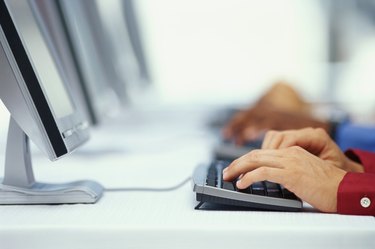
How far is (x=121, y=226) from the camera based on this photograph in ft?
2.30

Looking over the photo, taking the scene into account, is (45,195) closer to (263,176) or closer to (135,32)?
Answer: (263,176)

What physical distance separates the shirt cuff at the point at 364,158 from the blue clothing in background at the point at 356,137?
16.9 inches

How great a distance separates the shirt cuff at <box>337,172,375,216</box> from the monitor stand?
0.40 meters

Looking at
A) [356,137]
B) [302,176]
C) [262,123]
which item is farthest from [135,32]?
[302,176]

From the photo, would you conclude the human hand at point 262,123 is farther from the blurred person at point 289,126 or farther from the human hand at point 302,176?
the human hand at point 302,176

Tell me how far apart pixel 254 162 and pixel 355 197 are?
16cm

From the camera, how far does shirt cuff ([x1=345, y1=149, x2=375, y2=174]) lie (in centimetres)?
91

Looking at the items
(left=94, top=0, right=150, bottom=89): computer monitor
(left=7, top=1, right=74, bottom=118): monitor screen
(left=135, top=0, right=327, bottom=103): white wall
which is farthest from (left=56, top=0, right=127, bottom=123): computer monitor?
(left=135, top=0, right=327, bottom=103): white wall

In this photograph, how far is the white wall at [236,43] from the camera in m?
3.94

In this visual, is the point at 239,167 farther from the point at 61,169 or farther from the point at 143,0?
the point at 143,0

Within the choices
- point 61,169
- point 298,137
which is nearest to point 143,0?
point 61,169

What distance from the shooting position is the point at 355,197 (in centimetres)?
74

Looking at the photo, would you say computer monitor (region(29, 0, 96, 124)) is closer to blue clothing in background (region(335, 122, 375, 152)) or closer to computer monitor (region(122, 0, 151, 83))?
blue clothing in background (region(335, 122, 375, 152))

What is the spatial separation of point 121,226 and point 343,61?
3.55 m
